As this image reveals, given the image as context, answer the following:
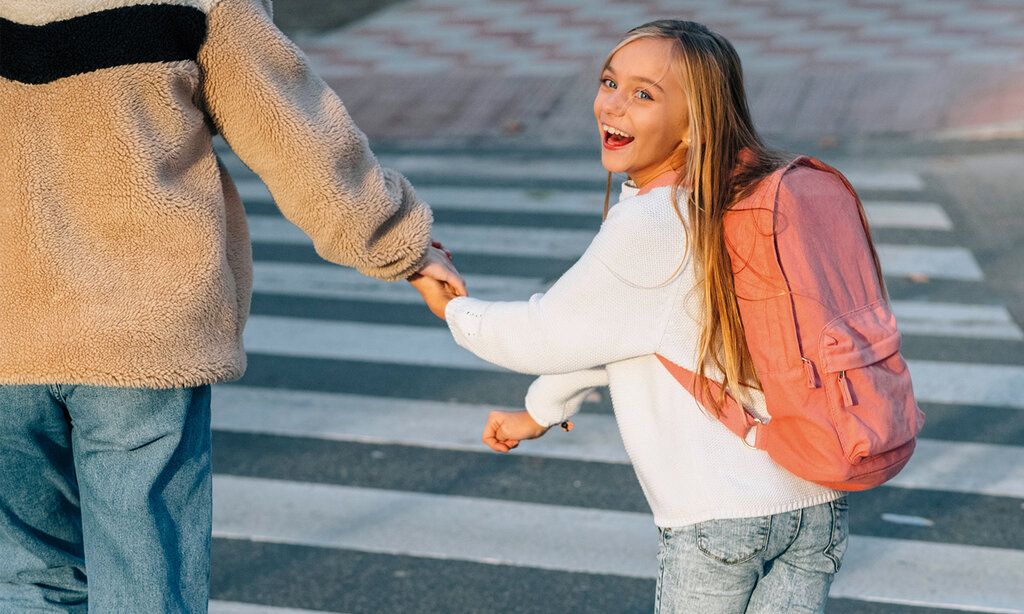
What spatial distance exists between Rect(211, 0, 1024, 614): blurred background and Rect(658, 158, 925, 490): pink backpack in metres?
1.74

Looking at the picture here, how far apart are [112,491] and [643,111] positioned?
1125 millimetres

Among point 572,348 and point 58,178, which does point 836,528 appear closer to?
point 572,348

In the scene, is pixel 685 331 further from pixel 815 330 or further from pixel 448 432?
pixel 448 432

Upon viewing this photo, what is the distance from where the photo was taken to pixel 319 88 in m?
2.74

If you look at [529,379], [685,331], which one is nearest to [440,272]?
[685,331]

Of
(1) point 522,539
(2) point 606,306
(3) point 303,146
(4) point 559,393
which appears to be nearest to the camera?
(2) point 606,306

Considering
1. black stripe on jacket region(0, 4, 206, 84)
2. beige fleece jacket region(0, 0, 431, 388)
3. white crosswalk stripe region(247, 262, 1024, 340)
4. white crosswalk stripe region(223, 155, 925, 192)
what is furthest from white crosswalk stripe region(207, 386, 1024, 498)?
white crosswalk stripe region(223, 155, 925, 192)

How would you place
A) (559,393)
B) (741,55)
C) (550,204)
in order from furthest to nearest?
(741,55), (550,204), (559,393)

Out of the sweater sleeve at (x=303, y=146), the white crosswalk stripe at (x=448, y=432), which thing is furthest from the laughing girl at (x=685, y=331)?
the white crosswalk stripe at (x=448, y=432)

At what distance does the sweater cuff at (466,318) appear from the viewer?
2.63m

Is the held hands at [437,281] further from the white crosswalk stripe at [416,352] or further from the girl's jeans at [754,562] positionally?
the white crosswalk stripe at [416,352]

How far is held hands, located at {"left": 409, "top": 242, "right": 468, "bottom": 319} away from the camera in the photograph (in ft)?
9.77

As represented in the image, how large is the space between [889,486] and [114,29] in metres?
3.24

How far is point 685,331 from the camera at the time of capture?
2383 mm
